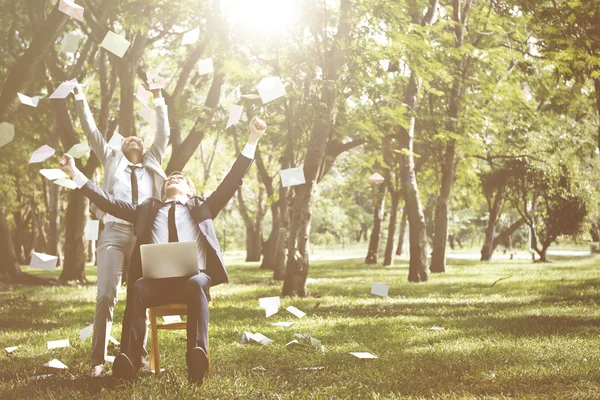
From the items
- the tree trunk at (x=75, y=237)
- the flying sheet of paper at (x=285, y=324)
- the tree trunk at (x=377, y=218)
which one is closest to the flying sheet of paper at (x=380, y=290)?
the flying sheet of paper at (x=285, y=324)

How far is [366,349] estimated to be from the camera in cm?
721

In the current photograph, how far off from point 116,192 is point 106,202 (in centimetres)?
56

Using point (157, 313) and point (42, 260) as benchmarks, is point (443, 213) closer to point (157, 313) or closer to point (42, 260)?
point (42, 260)

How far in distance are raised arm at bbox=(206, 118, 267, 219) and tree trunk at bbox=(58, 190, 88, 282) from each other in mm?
12102

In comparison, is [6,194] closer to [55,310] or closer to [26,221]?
[26,221]

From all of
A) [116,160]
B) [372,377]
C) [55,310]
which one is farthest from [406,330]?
[55,310]

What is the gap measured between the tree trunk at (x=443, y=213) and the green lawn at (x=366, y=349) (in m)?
8.50

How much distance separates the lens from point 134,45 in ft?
49.8

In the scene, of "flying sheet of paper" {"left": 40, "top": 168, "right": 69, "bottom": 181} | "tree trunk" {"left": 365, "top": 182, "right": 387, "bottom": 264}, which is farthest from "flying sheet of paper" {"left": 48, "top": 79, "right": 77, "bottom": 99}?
"tree trunk" {"left": 365, "top": 182, "right": 387, "bottom": 264}

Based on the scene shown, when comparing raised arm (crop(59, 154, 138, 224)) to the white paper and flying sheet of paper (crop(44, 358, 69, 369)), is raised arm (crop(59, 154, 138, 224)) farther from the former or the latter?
the white paper

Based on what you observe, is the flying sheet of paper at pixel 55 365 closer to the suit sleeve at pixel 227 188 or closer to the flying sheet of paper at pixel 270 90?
the suit sleeve at pixel 227 188

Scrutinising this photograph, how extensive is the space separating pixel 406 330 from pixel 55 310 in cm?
607

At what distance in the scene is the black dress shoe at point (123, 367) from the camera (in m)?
5.06

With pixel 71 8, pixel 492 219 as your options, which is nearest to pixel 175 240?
pixel 71 8
